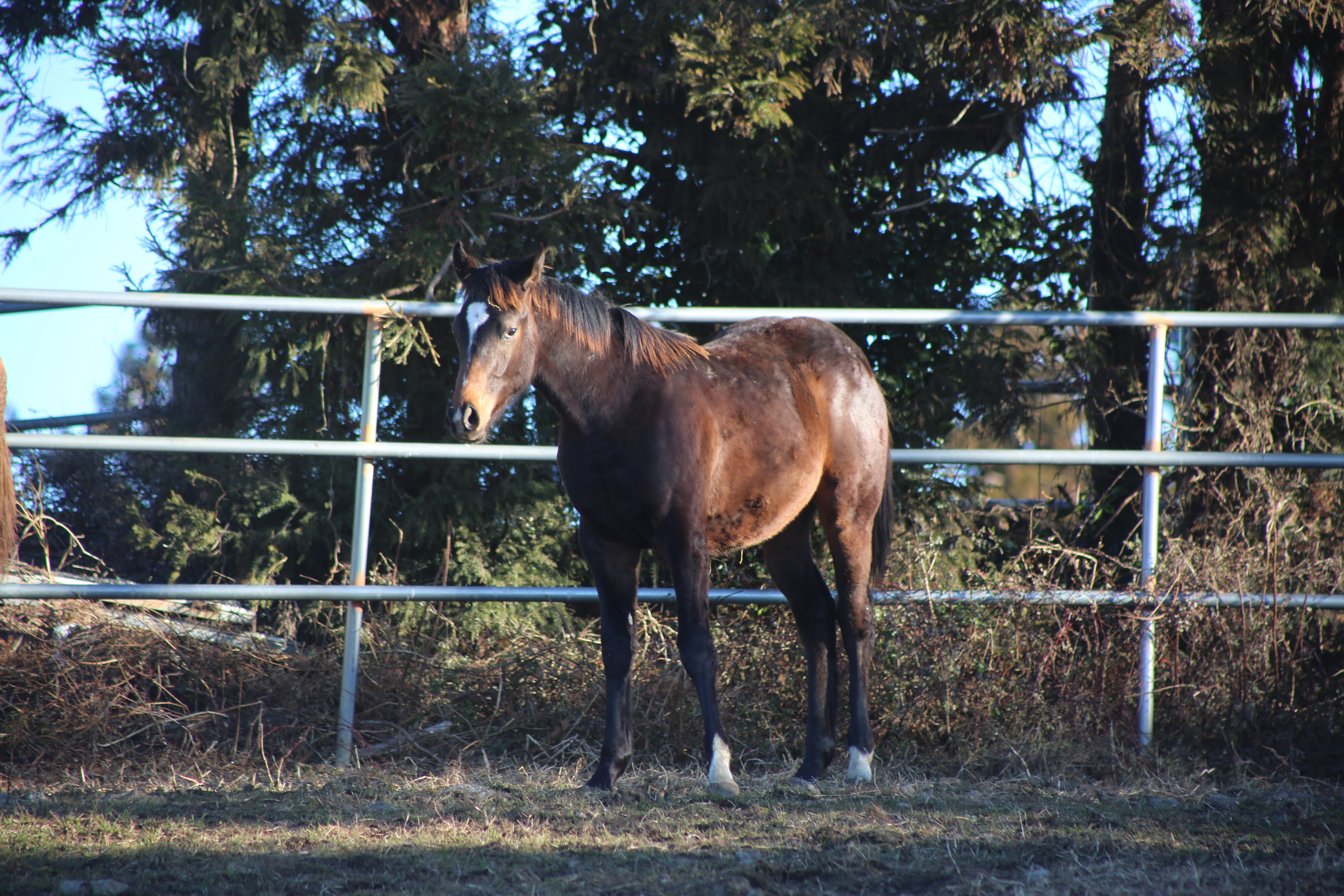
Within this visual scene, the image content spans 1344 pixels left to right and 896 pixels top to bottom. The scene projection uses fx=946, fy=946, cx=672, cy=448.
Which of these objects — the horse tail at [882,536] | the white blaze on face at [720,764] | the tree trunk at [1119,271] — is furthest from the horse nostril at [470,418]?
the tree trunk at [1119,271]

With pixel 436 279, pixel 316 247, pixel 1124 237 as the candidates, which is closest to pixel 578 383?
pixel 436 279

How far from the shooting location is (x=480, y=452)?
367 cm

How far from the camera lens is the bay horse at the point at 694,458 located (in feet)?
10.5

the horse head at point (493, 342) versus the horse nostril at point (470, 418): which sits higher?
the horse head at point (493, 342)

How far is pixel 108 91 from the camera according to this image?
6406mm

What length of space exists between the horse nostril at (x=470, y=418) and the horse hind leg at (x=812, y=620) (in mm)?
1395

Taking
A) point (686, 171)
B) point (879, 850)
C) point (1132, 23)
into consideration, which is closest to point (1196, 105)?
point (1132, 23)

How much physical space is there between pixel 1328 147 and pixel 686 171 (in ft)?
11.1

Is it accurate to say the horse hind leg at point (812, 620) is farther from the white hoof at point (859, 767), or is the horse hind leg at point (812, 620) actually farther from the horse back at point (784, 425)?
the horse back at point (784, 425)

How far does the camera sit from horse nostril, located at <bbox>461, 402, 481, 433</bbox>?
9.82ft

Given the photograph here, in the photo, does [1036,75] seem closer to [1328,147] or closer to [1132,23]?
[1132,23]

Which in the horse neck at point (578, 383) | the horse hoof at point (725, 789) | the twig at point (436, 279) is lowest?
the horse hoof at point (725, 789)

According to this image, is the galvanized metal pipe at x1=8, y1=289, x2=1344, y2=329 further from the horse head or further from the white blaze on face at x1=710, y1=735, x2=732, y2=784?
the white blaze on face at x1=710, y1=735, x2=732, y2=784

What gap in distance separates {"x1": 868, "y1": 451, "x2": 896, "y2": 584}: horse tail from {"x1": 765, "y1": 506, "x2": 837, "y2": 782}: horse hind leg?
0.82 ft
